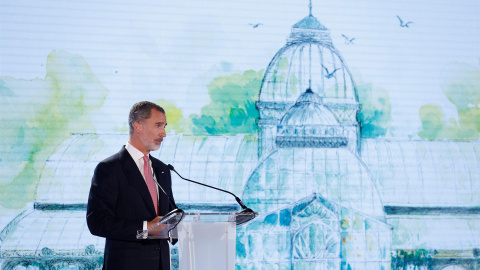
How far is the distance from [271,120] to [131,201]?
214 centimetres

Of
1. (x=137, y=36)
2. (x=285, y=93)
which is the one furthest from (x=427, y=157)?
(x=137, y=36)

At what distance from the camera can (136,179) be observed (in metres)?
2.59

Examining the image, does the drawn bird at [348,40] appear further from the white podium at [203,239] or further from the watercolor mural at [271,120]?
the white podium at [203,239]

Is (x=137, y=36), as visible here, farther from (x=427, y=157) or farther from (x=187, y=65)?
(x=427, y=157)

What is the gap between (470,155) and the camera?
472 centimetres

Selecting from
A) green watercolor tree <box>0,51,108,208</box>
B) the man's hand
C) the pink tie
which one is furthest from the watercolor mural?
the man's hand

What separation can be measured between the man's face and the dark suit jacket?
0.11m

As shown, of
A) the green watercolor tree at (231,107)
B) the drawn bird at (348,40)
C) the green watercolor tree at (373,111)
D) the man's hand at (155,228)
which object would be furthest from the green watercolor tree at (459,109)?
the man's hand at (155,228)

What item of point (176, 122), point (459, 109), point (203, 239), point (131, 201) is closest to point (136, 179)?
point (131, 201)

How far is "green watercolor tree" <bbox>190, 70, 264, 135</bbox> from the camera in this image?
4.45m

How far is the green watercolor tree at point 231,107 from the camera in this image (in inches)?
175

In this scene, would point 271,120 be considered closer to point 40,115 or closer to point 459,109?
point 459,109

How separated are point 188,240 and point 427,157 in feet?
9.64

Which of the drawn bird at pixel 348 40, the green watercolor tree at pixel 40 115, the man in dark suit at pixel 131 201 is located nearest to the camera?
the man in dark suit at pixel 131 201
